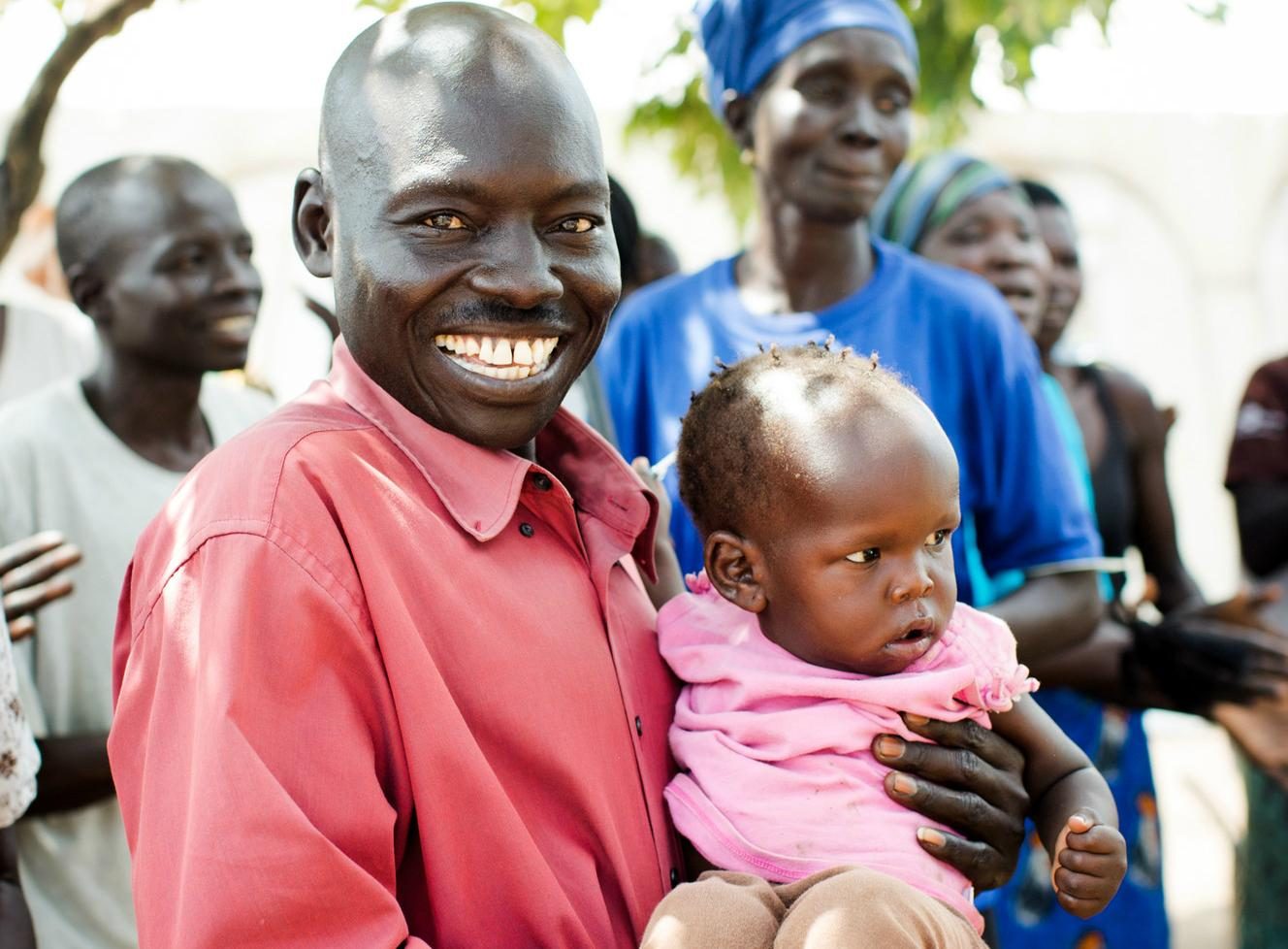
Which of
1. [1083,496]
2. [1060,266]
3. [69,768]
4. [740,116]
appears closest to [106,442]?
[69,768]

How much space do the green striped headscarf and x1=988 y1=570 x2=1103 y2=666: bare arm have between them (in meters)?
1.67

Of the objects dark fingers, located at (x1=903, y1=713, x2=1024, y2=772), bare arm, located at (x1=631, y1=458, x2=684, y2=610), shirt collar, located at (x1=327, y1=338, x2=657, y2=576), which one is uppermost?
shirt collar, located at (x1=327, y1=338, x2=657, y2=576)

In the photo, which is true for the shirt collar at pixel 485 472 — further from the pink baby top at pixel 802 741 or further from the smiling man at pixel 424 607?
the pink baby top at pixel 802 741

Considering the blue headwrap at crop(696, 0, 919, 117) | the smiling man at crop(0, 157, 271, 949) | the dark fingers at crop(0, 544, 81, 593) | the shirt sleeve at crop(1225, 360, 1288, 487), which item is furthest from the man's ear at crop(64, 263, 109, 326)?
the shirt sleeve at crop(1225, 360, 1288, 487)

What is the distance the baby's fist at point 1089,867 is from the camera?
1898mm

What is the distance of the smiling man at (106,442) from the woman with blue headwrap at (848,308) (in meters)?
1.03

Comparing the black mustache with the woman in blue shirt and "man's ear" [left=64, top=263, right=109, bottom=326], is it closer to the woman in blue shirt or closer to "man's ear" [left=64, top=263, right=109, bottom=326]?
the woman in blue shirt

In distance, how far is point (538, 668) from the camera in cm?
175

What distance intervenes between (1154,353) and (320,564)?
11.7 metres

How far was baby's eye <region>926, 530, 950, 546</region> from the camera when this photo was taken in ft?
7.00

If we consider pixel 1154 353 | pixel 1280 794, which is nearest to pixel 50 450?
pixel 1280 794

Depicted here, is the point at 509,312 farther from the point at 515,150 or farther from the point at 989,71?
the point at 989,71

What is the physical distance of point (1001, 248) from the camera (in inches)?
172

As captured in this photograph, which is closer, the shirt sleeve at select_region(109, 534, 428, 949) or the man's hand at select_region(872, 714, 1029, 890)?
the shirt sleeve at select_region(109, 534, 428, 949)
